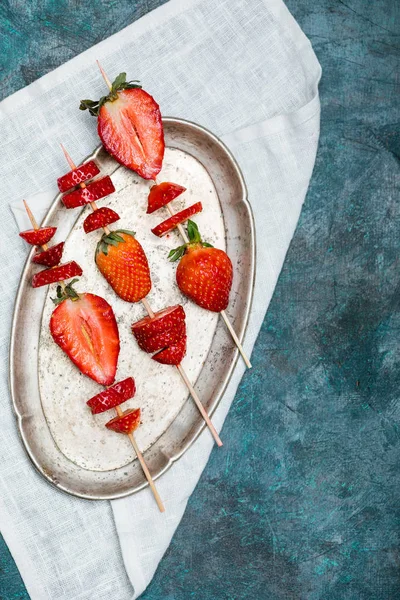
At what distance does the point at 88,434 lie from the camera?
1.52 m

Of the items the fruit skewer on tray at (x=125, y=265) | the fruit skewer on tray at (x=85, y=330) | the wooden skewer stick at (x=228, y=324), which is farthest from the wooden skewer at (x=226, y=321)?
the fruit skewer on tray at (x=85, y=330)

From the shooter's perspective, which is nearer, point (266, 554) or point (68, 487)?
point (68, 487)

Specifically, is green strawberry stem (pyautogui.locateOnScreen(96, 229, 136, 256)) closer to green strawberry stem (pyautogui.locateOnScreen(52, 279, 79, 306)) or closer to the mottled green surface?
green strawberry stem (pyautogui.locateOnScreen(52, 279, 79, 306))

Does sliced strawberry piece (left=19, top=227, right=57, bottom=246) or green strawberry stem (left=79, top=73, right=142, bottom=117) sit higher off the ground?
green strawberry stem (left=79, top=73, right=142, bottom=117)

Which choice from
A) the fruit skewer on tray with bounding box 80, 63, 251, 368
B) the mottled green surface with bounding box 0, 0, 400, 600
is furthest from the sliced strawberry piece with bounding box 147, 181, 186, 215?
the mottled green surface with bounding box 0, 0, 400, 600

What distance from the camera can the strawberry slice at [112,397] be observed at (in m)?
1.46

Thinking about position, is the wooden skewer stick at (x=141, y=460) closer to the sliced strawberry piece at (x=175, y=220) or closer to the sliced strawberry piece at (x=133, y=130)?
the sliced strawberry piece at (x=175, y=220)

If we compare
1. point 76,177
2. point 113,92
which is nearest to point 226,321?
point 76,177

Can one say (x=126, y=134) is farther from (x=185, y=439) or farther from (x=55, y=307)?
(x=185, y=439)

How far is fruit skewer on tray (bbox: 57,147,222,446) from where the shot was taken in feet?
4.80

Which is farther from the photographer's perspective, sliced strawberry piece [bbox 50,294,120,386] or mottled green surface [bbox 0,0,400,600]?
mottled green surface [bbox 0,0,400,600]

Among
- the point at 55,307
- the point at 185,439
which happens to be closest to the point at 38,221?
the point at 55,307

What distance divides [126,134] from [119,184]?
12cm

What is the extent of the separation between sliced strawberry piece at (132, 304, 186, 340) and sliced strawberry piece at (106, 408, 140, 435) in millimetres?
172
